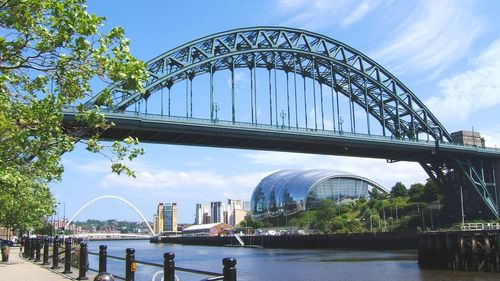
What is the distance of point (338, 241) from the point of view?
9950 centimetres

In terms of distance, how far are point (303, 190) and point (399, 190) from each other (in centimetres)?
4558

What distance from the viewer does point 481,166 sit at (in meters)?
84.7

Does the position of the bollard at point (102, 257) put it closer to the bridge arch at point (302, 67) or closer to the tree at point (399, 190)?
the bridge arch at point (302, 67)

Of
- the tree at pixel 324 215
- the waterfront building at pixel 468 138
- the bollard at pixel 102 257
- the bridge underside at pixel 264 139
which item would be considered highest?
the waterfront building at pixel 468 138

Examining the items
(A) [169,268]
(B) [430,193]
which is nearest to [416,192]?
(B) [430,193]

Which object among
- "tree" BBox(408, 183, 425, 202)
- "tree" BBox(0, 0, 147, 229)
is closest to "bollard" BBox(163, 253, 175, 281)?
"tree" BBox(0, 0, 147, 229)

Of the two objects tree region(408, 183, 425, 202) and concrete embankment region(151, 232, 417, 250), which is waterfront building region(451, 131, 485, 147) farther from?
tree region(408, 183, 425, 202)

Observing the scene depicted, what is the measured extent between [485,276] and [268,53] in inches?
1796

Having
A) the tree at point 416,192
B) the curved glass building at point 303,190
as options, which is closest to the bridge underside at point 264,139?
the tree at point 416,192

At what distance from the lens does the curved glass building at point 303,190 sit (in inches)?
7067

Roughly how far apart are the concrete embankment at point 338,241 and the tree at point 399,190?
3478cm

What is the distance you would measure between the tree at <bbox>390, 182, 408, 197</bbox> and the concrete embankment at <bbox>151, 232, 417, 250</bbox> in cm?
3478

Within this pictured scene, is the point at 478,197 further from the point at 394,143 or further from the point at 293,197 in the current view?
the point at 293,197

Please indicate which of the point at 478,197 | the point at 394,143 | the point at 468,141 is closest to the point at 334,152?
the point at 394,143
